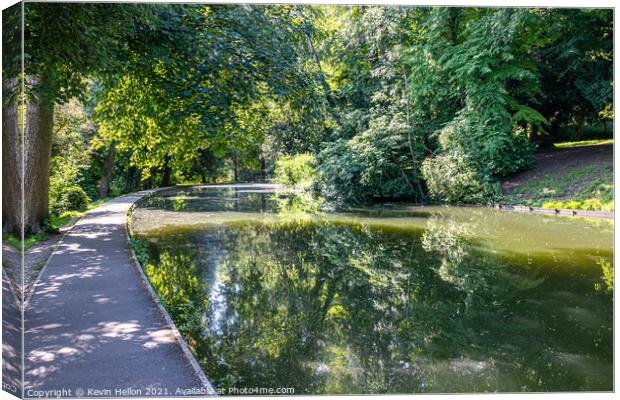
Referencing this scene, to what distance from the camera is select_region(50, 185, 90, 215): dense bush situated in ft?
56.3

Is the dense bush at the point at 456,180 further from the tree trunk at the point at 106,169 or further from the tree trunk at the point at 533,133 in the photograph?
the tree trunk at the point at 106,169

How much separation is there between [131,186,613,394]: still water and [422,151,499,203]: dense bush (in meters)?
5.40

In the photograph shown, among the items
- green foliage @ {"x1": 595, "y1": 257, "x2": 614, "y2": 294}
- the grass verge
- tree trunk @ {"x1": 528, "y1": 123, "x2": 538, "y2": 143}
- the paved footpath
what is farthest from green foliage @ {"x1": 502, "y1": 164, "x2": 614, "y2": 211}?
the grass verge

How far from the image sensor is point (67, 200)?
61.6 ft

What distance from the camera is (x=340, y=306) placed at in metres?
6.09

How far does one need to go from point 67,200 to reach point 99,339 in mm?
16257

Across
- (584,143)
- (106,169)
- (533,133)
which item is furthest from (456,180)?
(106,169)

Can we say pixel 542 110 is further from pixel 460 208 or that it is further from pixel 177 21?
pixel 177 21

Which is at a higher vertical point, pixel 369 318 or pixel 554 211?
pixel 554 211

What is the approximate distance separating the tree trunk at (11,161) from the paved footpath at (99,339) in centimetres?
110

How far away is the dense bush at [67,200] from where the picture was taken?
17.2 meters

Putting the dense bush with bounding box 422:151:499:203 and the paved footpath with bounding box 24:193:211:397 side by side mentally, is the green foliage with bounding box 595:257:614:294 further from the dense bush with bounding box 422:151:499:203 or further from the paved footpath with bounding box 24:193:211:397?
the dense bush with bounding box 422:151:499:203

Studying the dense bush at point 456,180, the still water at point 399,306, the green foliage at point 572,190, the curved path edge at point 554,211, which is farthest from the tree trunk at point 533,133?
the still water at point 399,306

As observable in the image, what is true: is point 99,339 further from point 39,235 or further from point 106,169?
point 106,169
